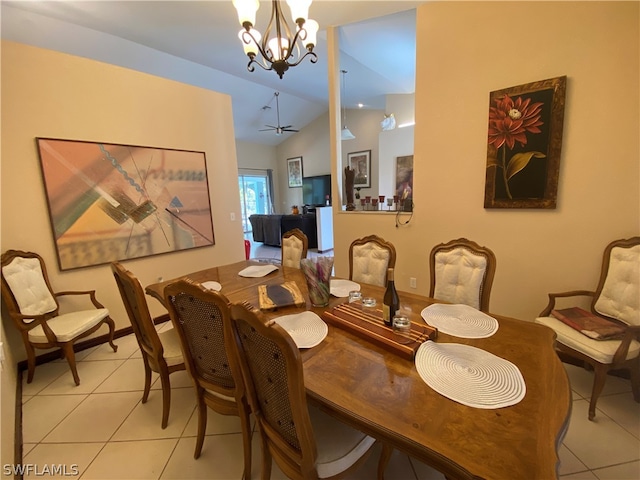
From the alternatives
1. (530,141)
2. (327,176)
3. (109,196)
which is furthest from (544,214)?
(327,176)

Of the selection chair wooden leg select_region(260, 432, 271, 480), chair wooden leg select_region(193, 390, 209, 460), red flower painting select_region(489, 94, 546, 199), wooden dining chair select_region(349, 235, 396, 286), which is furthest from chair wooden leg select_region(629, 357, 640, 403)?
chair wooden leg select_region(193, 390, 209, 460)

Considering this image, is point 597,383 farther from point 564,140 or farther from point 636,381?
point 564,140

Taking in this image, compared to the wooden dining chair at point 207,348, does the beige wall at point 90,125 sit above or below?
above

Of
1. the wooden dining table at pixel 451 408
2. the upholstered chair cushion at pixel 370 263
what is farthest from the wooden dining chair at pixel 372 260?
the wooden dining table at pixel 451 408

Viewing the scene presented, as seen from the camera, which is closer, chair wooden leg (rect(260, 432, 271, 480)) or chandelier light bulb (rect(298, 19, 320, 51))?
chair wooden leg (rect(260, 432, 271, 480))

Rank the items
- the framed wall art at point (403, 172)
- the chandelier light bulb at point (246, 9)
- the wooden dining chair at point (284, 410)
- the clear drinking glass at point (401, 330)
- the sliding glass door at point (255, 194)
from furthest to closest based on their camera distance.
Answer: the sliding glass door at point (255, 194) < the framed wall art at point (403, 172) < the chandelier light bulb at point (246, 9) < the clear drinking glass at point (401, 330) < the wooden dining chair at point (284, 410)

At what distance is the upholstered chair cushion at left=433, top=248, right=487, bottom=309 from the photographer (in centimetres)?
173

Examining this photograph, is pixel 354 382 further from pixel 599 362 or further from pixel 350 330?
pixel 599 362

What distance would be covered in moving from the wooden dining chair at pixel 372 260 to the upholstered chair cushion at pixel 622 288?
1.47m

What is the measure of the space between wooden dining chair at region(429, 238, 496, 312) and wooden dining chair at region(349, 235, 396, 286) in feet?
1.08

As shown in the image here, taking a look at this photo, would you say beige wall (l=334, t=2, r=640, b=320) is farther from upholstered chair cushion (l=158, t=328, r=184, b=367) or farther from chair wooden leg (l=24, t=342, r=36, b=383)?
chair wooden leg (l=24, t=342, r=36, b=383)

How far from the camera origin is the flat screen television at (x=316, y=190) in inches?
327

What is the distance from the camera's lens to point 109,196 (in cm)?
266

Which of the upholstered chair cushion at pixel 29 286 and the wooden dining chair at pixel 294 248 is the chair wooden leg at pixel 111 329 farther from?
the wooden dining chair at pixel 294 248
